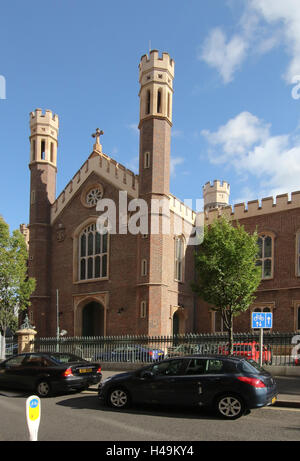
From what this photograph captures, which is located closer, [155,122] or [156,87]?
[155,122]

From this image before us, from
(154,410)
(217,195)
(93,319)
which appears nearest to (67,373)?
(154,410)

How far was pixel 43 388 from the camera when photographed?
13055 mm

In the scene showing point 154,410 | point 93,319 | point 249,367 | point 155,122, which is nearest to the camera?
point 249,367

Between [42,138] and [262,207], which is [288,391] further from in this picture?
[42,138]

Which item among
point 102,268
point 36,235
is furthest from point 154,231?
point 36,235

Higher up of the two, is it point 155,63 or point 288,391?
point 155,63

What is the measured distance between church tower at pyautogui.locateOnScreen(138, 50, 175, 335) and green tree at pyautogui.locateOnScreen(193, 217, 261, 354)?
4606 millimetres

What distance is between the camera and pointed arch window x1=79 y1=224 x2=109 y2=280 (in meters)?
30.4

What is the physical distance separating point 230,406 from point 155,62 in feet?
78.0

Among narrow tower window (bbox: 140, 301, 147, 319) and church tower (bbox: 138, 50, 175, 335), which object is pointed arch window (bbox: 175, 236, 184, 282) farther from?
narrow tower window (bbox: 140, 301, 147, 319)

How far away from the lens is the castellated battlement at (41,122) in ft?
114

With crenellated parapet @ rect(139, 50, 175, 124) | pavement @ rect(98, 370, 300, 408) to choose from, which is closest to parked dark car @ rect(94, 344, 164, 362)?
pavement @ rect(98, 370, 300, 408)

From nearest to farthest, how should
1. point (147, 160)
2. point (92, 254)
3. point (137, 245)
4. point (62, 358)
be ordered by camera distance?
1. point (62, 358)
2. point (137, 245)
3. point (147, 160)
4. point (92, 254)
